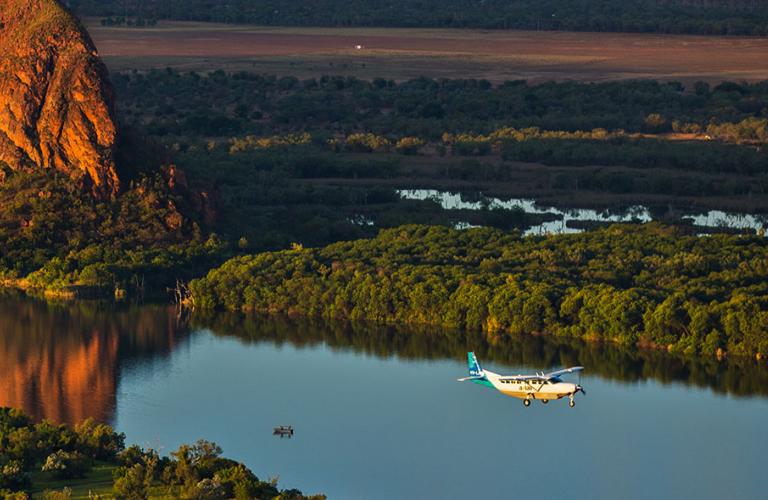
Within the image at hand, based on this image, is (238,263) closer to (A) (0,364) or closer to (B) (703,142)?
(A) (0,364)

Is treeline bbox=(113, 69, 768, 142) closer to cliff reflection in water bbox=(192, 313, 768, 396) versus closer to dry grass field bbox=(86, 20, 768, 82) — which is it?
dry grass field bbox=(86, 20, 768, 82)

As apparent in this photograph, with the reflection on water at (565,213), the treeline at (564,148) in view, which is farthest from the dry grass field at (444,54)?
the reflection on water at (565,213)

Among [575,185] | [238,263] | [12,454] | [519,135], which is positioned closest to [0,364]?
[238,263]

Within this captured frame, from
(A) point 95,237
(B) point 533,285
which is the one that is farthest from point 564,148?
(B) point 533,285

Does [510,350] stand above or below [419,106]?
below

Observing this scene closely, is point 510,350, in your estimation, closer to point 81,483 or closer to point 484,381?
point 484,381

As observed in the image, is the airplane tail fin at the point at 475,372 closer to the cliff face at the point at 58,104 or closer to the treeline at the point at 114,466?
the treeline at the point at 114,466
